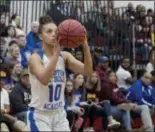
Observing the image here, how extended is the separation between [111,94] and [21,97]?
263cm

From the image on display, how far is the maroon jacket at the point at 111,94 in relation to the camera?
435 inches

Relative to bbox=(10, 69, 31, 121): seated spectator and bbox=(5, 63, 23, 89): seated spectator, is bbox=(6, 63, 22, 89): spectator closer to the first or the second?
bbox=(5, 63, 23, 89): seated spectator

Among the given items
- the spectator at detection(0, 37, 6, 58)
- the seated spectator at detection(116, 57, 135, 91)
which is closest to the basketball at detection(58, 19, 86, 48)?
the spectator at detection(0, 37, 6, 58)

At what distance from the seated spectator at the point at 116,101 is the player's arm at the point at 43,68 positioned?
551 centimetres

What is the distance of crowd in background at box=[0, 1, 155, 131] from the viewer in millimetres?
9875

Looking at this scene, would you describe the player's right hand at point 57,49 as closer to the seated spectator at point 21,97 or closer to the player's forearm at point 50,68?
the player's forearm at point 50,68

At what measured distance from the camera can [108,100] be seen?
10.9m

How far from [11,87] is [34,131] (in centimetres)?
450

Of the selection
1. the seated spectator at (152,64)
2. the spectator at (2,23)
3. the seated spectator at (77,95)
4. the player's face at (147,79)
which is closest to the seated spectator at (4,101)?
the seated spectator at (77,95)

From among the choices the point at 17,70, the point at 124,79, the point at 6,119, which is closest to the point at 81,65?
the point at 6,119

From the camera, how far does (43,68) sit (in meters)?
5.45

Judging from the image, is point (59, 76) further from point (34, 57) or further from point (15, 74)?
point (15, 74)

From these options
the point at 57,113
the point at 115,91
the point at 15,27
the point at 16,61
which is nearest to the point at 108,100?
the point at 115,91

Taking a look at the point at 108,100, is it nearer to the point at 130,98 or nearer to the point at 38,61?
the point at 130,98
